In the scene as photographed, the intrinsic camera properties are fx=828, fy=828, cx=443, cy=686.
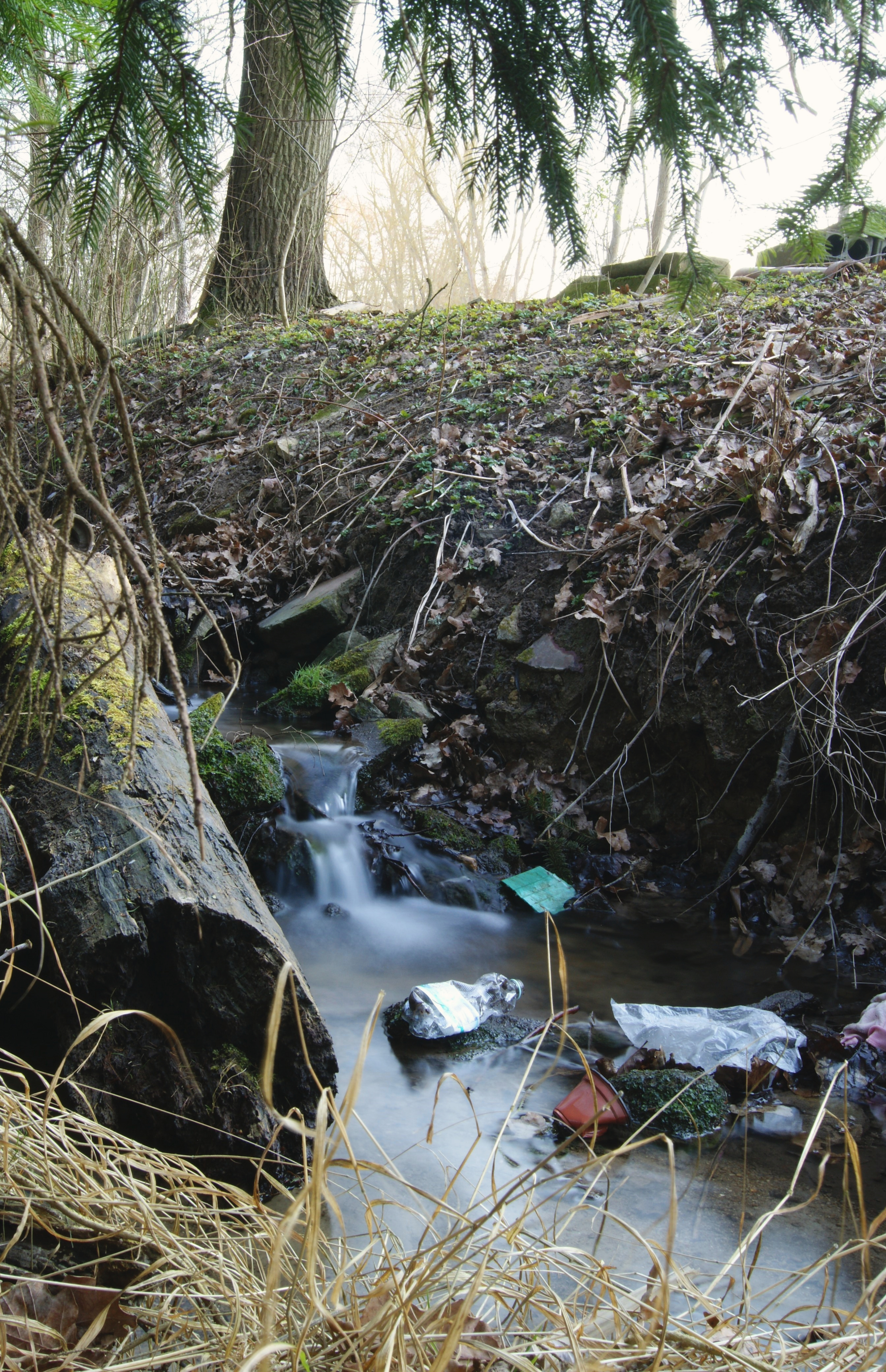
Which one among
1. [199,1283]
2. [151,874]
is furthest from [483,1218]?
[151,874]

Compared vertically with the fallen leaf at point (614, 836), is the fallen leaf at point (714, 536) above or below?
above

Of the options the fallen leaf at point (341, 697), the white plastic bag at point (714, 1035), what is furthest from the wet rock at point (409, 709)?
the white plastic bag at point (714, 1035)

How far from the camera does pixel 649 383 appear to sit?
6328mm

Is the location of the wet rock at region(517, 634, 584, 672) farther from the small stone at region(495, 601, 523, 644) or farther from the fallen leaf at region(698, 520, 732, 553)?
the fallen leaf at region(698, 520, 732, 553)

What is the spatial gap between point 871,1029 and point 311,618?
445 cm

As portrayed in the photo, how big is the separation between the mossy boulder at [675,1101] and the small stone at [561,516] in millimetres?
3590

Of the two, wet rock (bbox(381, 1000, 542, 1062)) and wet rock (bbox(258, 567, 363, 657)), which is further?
wet rock (bbox(258, 567, 363, 657))

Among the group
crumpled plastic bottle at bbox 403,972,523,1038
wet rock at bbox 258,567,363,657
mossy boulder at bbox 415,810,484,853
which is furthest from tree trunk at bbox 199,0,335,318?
crumpled plastic bottle at bbox 403,972,523,1038

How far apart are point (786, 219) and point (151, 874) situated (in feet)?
7.23

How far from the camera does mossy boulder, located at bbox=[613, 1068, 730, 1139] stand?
2.80 meters

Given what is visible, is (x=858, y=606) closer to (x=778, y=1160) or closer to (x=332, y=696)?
(x=778, y=1160)

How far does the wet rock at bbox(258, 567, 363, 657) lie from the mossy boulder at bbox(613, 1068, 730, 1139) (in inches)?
161

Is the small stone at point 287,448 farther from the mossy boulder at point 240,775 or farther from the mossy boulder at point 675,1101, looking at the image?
the mossy boulder at point 675,1101

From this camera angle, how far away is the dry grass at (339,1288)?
47.5 inches
